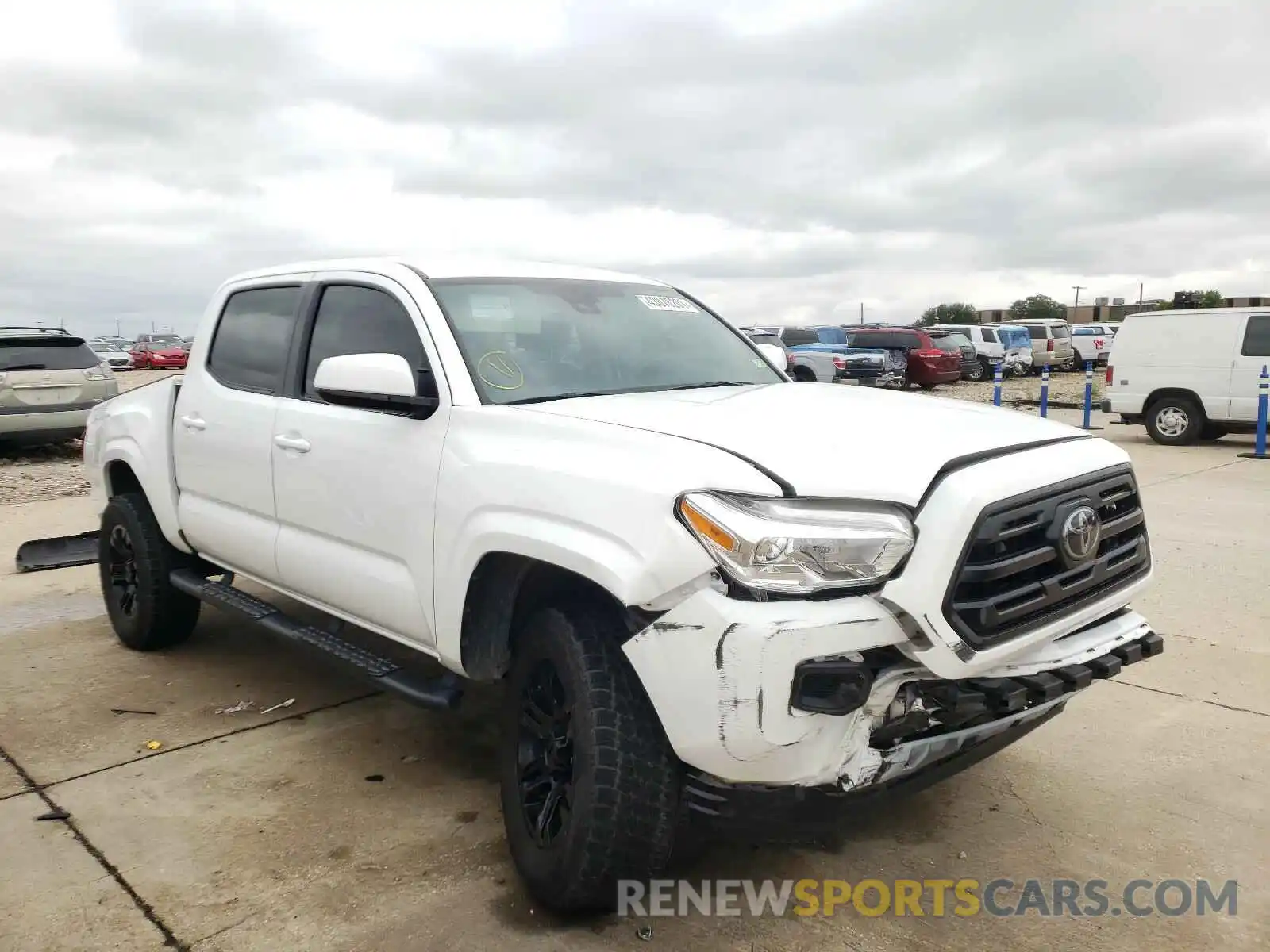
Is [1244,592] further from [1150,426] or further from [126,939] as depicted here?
[1150,426]

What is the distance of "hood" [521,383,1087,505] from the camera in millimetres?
2422

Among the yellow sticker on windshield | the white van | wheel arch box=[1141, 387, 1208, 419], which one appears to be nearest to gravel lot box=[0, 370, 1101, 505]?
the white van

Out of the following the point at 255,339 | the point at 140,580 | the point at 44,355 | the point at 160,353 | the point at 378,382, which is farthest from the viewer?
the point at 160,353

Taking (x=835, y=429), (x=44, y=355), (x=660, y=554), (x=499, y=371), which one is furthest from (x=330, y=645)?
(x=44, y=355)

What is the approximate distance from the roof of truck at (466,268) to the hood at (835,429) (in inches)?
30.6

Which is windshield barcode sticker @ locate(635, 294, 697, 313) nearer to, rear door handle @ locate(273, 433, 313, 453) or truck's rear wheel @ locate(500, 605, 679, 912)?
rear door handle @ locate(273, 433, 313, 453)

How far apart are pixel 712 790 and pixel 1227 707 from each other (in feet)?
9.41

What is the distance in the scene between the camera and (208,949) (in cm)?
266

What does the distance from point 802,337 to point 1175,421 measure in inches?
616

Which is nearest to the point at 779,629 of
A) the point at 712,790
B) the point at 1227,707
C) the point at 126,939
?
the point at 712,790

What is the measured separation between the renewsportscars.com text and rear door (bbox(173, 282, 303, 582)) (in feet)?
6.76

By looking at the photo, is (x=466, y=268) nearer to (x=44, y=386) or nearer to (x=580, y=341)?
(x=580, y=341)

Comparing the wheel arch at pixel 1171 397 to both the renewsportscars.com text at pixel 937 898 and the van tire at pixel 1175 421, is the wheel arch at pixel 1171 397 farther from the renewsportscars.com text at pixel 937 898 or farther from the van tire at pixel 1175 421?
the renewsportscars.com text at pixel 937 898

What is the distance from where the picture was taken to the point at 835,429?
277 cm
